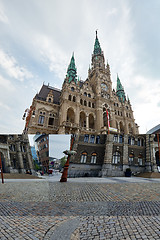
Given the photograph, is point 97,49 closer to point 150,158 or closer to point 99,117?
point 99,117

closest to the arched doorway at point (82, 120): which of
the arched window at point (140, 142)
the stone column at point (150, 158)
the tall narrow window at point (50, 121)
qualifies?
the tall narrow window at point (50, 121)

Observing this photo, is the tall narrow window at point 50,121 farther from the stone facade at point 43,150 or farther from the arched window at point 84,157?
the stone facade at point 43,150

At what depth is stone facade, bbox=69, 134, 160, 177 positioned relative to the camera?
24.0 ft

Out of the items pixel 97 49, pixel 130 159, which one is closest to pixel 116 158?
pixel 130 159

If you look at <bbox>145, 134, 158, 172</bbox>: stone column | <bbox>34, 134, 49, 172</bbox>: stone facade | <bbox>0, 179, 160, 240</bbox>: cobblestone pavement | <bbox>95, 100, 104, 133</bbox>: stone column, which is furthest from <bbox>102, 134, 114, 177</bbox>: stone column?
<bbox>95, 100, 104, 133</bbox>: stone column

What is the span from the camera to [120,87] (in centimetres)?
4828

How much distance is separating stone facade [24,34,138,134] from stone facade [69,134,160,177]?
17.9 m

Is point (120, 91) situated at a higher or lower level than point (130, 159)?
higher

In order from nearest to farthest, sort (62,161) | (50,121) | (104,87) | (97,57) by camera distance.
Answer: (62,161) → (50,121) → (104,87) → (97,57)

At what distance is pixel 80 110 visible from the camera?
30.5 meters

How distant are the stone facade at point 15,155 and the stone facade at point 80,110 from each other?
18834 mm

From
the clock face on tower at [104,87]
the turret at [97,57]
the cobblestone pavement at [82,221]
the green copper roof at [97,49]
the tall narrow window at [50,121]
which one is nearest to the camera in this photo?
the cobblestone pavement at [82,221]

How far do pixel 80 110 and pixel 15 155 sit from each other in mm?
24987

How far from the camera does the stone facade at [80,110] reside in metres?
27.1
